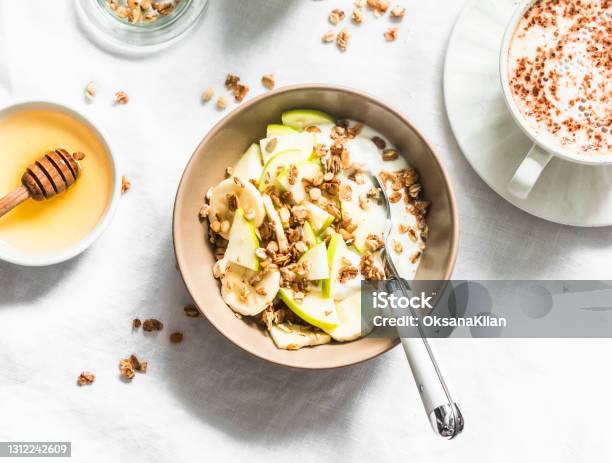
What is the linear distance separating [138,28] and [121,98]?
0.41 feet

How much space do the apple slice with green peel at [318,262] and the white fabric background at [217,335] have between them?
21 centimetres

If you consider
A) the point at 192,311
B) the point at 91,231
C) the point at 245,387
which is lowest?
the point at 245,387

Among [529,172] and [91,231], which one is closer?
[529,172]

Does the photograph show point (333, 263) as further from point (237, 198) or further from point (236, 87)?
point (236, 87)

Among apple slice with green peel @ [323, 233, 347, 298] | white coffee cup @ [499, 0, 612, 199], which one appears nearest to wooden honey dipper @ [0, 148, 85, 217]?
apple slice with green peel @ [323, 233, 347, 298]

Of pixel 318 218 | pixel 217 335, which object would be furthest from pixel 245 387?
pixel 318 218

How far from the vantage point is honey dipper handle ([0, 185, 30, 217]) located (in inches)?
43.7

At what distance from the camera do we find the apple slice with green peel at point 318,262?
3.48ft

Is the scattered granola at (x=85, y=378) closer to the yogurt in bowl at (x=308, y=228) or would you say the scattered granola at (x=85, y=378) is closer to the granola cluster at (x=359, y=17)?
the yogurt in bowl at (x=308, y=228)

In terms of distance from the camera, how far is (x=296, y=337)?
3.57 feet

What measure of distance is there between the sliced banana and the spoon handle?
0.11m

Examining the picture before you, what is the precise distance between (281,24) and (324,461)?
2.40ft

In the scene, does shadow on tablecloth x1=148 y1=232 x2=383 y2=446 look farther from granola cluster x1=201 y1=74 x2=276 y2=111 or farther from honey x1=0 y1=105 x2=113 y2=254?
granola cluster x1=201 y1=74 x2=276 y2=111

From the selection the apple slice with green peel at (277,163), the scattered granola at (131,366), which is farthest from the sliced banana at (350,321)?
the scattered granola at (131,366)
